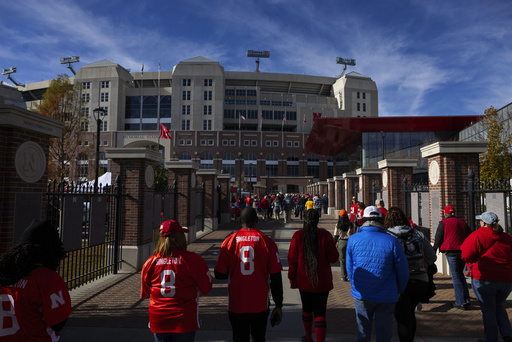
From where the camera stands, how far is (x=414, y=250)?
416cm

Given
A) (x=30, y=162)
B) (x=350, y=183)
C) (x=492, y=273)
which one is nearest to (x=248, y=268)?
(x=492, y=273)

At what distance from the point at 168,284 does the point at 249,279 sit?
2.77 feet

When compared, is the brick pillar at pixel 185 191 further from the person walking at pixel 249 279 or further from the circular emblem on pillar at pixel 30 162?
the person walking at pixel 249 279

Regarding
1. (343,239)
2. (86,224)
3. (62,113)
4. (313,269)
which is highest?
(62,113)

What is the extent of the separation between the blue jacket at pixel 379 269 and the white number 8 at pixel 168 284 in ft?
6.37

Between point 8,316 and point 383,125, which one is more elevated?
point 383,125

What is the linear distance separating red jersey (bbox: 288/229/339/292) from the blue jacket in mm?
600

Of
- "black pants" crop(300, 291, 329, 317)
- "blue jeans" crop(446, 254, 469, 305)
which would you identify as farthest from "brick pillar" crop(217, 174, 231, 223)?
"black pants" crop(300, 291, 329, 317)

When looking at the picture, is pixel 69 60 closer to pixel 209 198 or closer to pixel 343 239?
pixel 209 198

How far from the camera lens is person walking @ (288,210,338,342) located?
4.17 metres

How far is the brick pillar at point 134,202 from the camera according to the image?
9109 millimetres

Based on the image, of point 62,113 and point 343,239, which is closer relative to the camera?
point 343,239

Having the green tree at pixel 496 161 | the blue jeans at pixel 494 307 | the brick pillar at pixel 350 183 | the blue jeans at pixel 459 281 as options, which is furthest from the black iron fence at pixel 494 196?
the green tree at pixel 496 161

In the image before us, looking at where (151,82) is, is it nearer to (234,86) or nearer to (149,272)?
(234,86)
